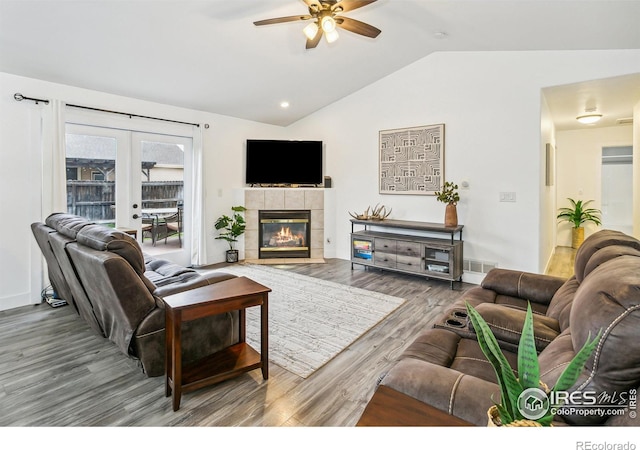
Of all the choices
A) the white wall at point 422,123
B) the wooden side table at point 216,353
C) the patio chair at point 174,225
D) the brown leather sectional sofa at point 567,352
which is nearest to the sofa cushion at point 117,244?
the wooden side table at point 216,353

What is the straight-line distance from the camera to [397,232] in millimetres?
5344

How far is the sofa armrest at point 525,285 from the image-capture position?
2.43 metres

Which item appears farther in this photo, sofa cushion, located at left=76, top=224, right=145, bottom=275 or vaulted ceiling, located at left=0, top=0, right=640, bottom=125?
vaulted ceiling, located at left=0, top=0, right=640, bottom=125

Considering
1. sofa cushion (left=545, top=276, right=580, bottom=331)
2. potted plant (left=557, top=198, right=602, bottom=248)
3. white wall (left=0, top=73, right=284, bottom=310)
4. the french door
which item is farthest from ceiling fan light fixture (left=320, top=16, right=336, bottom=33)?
potted plant (left=557, top=198, right=602, bottom=248)

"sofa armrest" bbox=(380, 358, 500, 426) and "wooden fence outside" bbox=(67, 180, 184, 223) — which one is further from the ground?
"wooden fence outside" bbox=(67, 180, 184, 223)

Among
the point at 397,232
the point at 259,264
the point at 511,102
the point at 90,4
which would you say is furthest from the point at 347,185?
the point at 90,4

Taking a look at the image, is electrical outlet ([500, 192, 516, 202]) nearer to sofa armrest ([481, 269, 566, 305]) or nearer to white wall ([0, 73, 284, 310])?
sofa armrest ([481, 269, 566, 305])

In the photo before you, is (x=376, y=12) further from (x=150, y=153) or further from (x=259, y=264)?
(x=259, y=264)

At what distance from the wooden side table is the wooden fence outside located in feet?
10.3

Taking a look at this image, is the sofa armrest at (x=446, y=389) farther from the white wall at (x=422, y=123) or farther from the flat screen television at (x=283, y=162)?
the flat screen television at (x=283, y=162)

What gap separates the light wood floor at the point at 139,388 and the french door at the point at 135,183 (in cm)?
179

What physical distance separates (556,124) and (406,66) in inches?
139

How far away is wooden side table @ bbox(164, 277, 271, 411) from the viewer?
1.92 m
